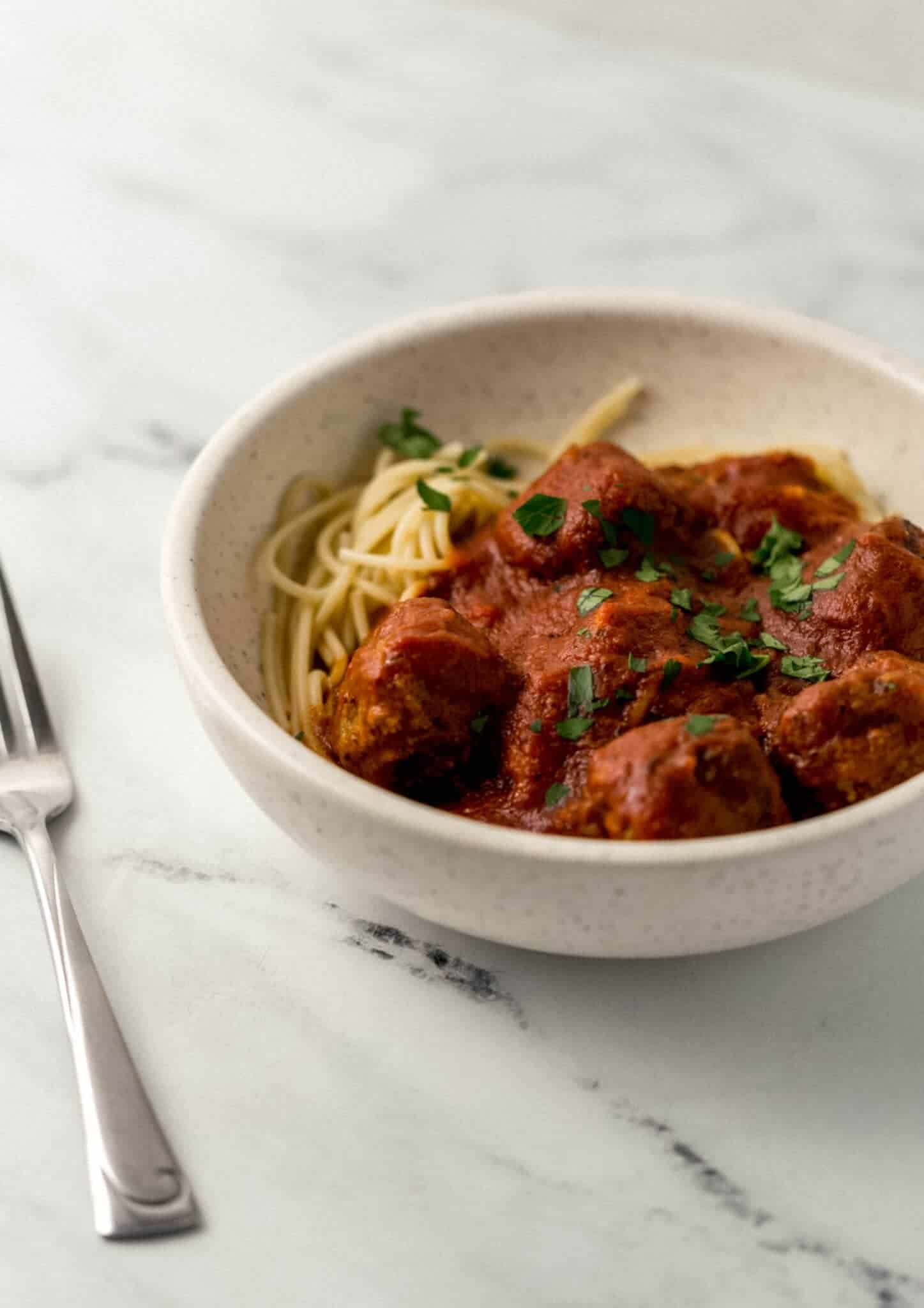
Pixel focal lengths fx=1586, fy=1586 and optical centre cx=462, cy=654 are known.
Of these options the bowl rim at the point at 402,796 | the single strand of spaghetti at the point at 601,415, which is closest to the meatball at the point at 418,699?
the bowl rim at the point at 402,796

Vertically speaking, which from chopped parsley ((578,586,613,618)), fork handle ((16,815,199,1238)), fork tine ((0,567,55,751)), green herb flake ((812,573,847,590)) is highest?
green herb flake ((812,573,847,590))

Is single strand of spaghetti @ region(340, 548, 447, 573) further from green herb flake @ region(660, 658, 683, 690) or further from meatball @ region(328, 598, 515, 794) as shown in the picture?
green herb flake @ region(660, 658, 683, 690)

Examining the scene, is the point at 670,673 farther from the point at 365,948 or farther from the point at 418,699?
the point at 365,948

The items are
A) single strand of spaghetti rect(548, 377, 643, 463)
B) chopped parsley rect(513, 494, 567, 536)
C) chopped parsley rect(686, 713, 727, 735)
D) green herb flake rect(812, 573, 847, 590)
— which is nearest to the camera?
chopped parsley rect(686, 713, 727, 735)

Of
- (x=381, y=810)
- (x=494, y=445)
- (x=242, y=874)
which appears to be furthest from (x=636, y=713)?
(x=494, y=445)

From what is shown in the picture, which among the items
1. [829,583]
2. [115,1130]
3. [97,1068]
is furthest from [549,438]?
[115,1130]

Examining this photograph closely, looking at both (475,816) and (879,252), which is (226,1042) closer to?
(475,816)


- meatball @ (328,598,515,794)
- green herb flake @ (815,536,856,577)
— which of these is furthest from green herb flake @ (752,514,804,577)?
meatball @ (328,598,515,794)
